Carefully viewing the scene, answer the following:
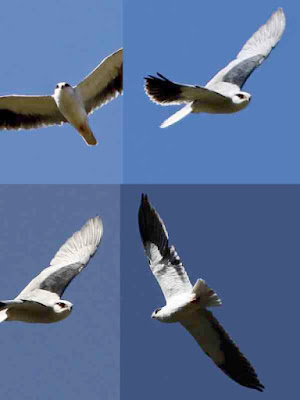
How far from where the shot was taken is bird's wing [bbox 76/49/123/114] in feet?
31.9

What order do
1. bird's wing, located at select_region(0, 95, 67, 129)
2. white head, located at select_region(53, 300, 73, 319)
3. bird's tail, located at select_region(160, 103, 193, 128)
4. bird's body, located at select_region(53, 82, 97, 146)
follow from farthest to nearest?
bird's wing, located at select_region(0, 95, 67, 129) → bird's body, located at select_region(53, 82, 97, 146) → bird's tail, located at select_region(160, 103, 193, 128) → white head, located at select_region(53, 300, 73, 319)

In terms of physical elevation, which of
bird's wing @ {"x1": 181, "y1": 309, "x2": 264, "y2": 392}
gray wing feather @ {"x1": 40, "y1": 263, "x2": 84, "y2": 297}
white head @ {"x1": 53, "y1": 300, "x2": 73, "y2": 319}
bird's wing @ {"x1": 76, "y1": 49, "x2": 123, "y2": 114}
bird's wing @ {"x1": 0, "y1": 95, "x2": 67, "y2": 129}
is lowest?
bird's wing @ {"x1": 181, "y1": 309, "x2": 264, "y2": 392}

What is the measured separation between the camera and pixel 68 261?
9.63m

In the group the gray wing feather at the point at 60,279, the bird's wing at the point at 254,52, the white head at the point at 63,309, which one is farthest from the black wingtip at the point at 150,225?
the bird's wing at the point at 254,52

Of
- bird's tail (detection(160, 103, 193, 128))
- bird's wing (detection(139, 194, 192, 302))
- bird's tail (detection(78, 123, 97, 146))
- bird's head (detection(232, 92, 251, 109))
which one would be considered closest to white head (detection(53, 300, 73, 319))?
bird's wing (detection(139, 194, 192, 302))

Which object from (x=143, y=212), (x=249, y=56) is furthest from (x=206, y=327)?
(x=249, y=56)

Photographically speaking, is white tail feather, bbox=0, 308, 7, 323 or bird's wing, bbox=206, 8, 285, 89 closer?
white tail feather, bbox=0, 308, 7, 323

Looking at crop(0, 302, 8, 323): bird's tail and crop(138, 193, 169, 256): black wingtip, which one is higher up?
crop(138, 193, 169, 256): black wingtip

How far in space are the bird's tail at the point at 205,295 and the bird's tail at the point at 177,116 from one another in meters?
1.23

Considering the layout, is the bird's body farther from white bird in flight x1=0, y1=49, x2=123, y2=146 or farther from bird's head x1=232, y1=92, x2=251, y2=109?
bird's head x1=232, y1=92, x2=251, y2=109

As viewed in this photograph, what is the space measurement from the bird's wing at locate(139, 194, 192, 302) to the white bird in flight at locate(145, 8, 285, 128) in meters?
0.81

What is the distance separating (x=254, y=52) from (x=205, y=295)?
2.71 meters

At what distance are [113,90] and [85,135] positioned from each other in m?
0.52

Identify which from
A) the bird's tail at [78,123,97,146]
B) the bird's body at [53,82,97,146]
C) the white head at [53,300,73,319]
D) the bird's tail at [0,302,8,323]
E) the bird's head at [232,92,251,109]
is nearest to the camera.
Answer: the bird's tail at [0,302,8,323]
